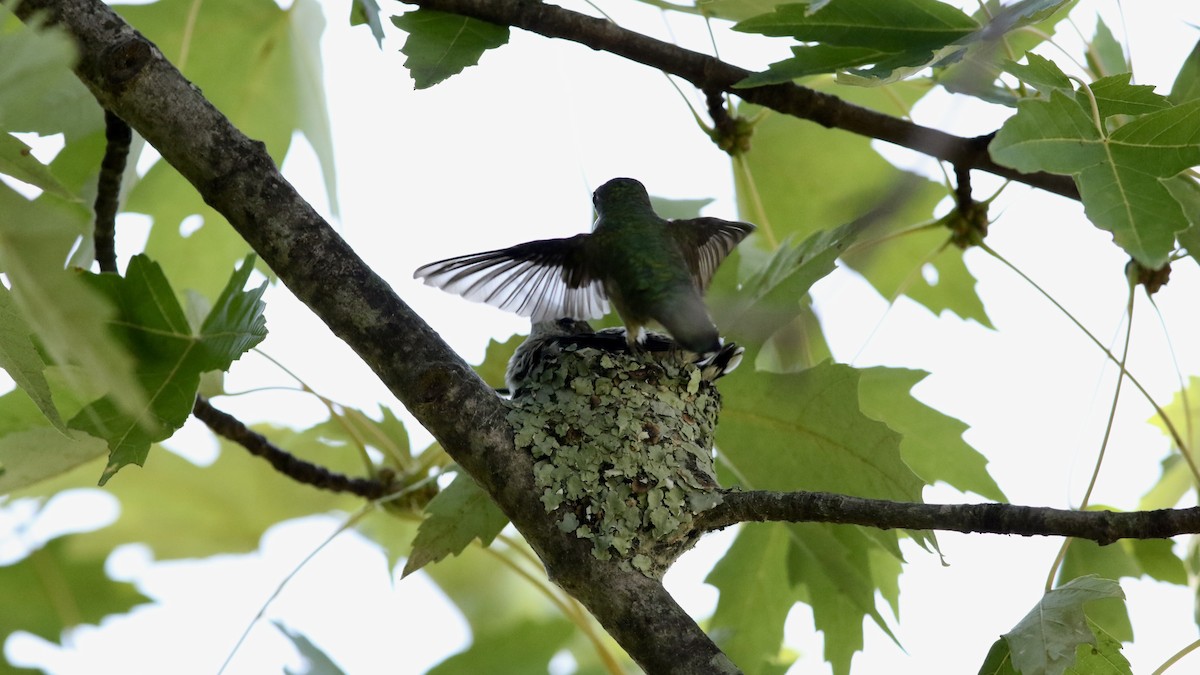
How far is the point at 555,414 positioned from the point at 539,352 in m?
0.59

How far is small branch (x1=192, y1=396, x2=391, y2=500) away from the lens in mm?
2643

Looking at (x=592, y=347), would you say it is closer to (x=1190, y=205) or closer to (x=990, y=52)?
(x=990, y=52)

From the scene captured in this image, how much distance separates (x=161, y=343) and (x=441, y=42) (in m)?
0.79

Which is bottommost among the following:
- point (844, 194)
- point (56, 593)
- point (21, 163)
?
point (56, 593)

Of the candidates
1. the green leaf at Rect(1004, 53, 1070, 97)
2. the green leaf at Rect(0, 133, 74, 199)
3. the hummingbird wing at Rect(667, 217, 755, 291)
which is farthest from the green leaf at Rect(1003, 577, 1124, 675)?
the green leaf at Rect(0, 133, 74, 199)

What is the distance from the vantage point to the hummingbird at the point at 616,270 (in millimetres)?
2719

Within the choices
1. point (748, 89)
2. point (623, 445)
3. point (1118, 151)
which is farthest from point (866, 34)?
point (623, 445)

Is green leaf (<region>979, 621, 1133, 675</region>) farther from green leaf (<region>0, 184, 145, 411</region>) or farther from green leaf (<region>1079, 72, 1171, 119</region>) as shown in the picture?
green leaf (<region>0, 184, 145, 411</region>)

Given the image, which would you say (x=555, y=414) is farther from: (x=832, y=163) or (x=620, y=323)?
(x=832, y=163)

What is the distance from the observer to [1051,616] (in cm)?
185

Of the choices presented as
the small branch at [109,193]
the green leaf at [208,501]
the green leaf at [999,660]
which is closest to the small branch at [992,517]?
the green leaf at [999,660]

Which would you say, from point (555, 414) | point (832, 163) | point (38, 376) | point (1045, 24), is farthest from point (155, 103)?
point (1045, 24)

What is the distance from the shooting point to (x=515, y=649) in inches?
108

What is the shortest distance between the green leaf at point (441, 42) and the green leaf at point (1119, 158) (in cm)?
105
